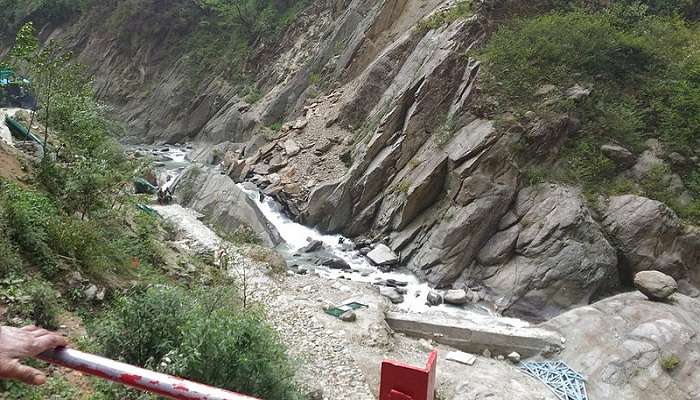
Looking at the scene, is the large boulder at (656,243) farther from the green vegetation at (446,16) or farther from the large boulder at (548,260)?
the green vegetation at (446,16)

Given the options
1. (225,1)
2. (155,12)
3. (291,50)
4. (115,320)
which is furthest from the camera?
(155,12)

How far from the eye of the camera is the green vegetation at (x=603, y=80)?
1559 cm

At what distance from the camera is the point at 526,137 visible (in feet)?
53.0

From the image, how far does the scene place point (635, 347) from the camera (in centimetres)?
1051

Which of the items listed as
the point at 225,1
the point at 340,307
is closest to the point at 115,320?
the point at 340,307

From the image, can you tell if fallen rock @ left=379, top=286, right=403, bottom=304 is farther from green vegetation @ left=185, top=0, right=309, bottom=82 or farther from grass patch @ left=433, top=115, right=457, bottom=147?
green vegetation @ left=185, top=0, right=309, bottom=82

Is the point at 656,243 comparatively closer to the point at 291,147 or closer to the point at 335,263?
the point at 335,263

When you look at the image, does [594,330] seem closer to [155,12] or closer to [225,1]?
[225,1]

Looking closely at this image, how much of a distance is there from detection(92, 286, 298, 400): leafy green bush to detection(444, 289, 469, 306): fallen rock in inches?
334

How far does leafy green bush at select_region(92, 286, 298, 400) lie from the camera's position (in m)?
5.45

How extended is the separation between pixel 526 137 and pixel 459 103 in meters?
2.84

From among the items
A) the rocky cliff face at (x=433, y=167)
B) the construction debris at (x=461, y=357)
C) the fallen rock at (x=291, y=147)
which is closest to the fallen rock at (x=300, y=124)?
the rocky cliff face at (x=433, y=167)

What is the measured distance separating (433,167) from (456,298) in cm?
491

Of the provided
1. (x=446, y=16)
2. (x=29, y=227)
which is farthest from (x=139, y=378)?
(x=446, y=16)
